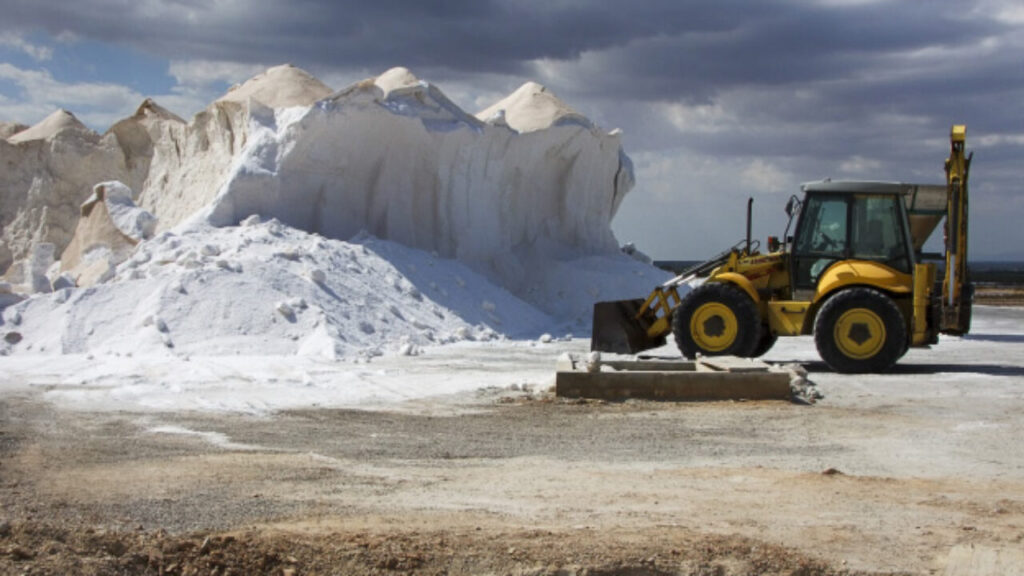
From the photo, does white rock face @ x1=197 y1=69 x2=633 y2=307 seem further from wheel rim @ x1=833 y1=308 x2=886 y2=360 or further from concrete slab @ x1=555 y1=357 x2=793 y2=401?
concrete slab @ x1=555 y1=357 x2=793 y2=401

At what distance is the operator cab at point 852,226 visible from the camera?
14.1 meters

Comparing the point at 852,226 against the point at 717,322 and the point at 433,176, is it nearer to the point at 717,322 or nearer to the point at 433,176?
the point at 717,322

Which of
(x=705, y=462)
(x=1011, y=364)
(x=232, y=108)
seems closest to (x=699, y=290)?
(x=1011, y=364)

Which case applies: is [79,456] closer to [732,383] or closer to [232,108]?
[732,383]

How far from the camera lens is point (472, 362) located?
48.4ft

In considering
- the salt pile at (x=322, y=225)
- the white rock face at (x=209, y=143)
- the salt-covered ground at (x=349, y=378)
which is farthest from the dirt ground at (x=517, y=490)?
the white rock face at (x=209, y=143)

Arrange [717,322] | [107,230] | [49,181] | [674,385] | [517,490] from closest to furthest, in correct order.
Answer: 1. [517,490]
2. [674,385]
3. [717,322]
4. [107,230]
5. [49,181]

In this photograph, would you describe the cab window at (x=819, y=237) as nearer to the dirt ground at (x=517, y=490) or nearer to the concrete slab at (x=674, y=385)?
the concrete slab at (x=674, y=385)

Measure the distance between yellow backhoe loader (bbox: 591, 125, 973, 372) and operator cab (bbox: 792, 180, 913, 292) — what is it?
1cm

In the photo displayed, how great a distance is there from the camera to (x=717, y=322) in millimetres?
14320

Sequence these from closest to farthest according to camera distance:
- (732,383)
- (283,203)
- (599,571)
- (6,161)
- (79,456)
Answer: (599,571) → (79,456) → (732,383) → (283,203) → (6,161)

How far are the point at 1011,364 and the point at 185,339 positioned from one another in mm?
11718

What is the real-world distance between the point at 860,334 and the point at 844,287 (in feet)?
2.09

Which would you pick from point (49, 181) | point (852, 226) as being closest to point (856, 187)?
point (852, 226)
